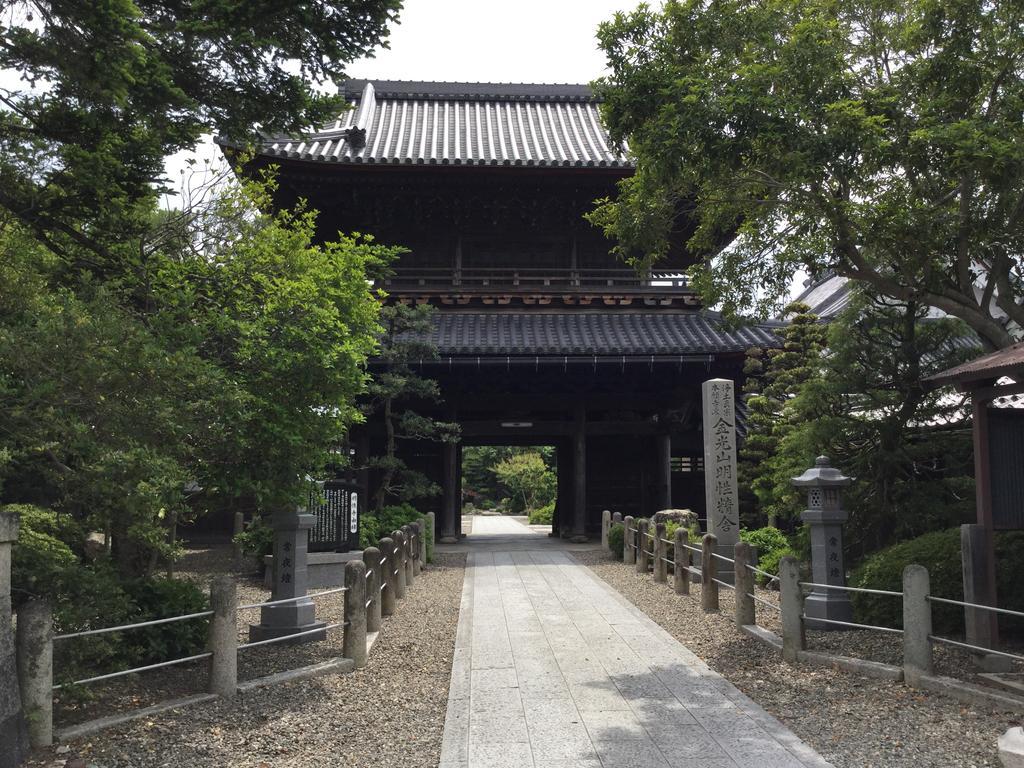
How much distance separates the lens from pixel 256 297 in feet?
25.4

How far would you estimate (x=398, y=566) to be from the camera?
1213 cm

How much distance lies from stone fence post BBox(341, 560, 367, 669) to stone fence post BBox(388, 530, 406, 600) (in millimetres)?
3053

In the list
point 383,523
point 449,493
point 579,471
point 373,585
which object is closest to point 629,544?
point 579,471

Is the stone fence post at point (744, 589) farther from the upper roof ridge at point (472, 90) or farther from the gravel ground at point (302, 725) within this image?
the upper roof ridge at point (472, 90)

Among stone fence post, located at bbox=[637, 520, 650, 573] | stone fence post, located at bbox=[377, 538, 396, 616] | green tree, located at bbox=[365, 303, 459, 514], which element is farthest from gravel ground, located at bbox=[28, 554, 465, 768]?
green tree, located at bbox=[365, 303, 459, 514]

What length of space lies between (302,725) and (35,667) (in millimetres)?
1908

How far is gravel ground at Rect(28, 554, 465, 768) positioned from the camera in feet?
18.1

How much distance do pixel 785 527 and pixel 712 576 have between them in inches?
305

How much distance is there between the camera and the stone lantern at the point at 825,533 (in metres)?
9.66

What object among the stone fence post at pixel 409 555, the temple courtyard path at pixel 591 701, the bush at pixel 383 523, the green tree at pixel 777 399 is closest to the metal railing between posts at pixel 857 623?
the temple courtyard path at pixel 591 701

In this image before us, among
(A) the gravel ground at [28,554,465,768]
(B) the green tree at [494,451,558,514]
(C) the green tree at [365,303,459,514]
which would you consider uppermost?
(C) the green tree at [365,303,459,514]

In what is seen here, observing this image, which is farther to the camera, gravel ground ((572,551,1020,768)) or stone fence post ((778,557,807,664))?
stone fence post ((778,557,807,664))

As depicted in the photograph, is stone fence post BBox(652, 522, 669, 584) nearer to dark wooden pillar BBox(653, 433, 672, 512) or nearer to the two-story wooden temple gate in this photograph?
the two-story wooden temple gate

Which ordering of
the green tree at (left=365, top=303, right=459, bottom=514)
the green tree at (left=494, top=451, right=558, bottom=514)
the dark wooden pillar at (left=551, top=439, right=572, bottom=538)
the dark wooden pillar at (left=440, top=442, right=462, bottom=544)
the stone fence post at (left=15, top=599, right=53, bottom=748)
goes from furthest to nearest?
the green tree at (left=494, top=451, right=558, bottom=514), the dark wooden pillar at (left=551, top=439, right=572, bottom=538), the dark wooden pillar at (left=440, top=442, right=462, bottom=544), the green tree at (left=365, top=303, right=459, bottom=514), the stone fence post at (left=15, top=599, right=53, bottom=748)
